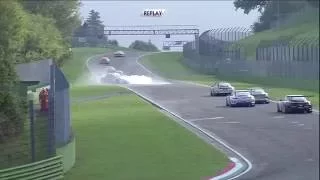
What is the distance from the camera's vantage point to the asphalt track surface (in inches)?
831

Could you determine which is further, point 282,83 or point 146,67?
point 146,67

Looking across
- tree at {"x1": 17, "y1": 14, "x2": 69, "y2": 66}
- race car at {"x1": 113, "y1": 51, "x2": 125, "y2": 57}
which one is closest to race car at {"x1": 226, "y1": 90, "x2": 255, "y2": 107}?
tree at {"x1": 17, "y1": 14, "x2": 69, "y2": 66}

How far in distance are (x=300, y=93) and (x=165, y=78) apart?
2042 inches

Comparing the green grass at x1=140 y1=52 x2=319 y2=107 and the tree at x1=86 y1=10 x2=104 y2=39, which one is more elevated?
the tree at x1=86 y1=10 x2=104 y2=39

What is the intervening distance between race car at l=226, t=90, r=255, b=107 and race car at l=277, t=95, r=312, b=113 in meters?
7.10

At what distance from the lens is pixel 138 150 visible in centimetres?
2619

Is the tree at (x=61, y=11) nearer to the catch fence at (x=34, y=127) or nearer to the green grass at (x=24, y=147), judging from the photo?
the catch fence at (x=34, y=127)

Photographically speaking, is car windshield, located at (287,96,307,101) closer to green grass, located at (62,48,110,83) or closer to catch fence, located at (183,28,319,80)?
catch fence, located at (183,28,319,80)

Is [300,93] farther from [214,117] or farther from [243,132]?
[243,132]

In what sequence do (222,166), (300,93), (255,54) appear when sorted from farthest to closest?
(300,93) → (255,54) → (222,166)

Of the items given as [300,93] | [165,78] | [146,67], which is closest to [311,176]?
[300,93]

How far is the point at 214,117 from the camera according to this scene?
42.4 m

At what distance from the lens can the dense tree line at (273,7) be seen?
585 inches

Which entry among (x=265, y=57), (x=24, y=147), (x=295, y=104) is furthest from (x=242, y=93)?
(x=24, y=147)
